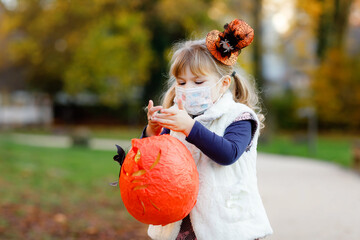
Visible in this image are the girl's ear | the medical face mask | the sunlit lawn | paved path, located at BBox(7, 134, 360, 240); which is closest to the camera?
the medical face mask

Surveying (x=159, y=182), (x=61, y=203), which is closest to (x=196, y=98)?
(x=159, y=182)

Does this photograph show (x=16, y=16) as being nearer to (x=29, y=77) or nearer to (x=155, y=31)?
(x=29, y=77)

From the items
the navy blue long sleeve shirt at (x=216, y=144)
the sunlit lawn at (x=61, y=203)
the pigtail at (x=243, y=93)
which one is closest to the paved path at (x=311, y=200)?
the sunlit lawn at (x=61, y=203)

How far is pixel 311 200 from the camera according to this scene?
27.0ft

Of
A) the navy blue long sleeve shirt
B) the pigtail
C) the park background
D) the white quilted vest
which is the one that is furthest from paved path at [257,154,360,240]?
→ the park background

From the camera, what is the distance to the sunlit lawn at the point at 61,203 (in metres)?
5.68

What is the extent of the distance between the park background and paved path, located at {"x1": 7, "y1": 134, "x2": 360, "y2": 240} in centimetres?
396

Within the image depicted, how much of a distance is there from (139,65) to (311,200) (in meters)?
22.1

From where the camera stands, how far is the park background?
23250 millimetres

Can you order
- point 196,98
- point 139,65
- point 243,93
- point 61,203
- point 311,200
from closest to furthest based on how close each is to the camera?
point 196,98, point 243,93, point 61,203, point 311,200, point 139,65

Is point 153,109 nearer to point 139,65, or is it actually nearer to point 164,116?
point 164,116

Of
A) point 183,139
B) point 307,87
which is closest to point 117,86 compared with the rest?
point 307,87

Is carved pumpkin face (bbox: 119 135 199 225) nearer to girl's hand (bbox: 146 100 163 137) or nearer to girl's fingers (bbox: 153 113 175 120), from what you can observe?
girl's fingers (bbox: 153 113 175 120)

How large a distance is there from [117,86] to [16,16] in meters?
7.68
